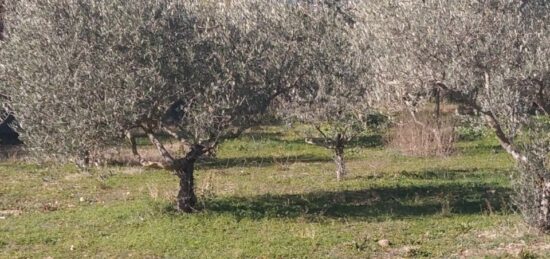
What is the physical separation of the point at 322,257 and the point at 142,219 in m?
3.76

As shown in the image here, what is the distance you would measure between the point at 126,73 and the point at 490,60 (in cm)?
503

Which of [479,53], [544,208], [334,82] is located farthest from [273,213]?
[479,53]

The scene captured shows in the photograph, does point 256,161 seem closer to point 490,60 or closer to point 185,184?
point 185,184

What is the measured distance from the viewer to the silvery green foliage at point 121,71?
1079cm

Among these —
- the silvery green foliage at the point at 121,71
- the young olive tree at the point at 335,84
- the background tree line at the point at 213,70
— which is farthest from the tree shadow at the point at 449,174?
the silvery green foliage at the point at 121,71

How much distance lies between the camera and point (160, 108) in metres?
11.6

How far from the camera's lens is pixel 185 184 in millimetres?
12930

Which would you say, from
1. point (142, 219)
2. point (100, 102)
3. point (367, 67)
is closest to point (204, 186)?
point (142, 219)

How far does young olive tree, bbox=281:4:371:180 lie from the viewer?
46.5 ft

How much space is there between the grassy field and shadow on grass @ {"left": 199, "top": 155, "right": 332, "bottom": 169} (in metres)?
0.20

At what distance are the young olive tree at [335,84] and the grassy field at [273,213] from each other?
1177mm

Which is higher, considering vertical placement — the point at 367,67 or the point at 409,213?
the point at 367,67

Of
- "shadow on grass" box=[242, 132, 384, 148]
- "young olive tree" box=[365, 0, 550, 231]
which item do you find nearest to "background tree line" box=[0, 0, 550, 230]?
"young olive tree" box=[365, 0, 550, 231]

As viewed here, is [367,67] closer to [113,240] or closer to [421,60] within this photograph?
[421,60]
